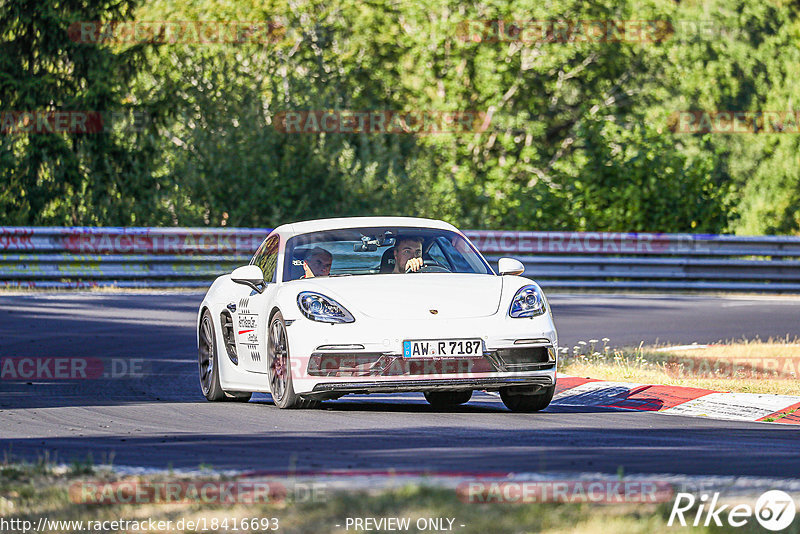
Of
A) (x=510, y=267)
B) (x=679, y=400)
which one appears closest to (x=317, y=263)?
(x=510, y=267)

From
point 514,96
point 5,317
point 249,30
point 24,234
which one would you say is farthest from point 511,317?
point 514,96

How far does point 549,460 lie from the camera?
23.0 feet

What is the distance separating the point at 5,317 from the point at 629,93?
31.2m

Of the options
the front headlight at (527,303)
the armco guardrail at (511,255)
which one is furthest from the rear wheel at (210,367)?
the armco guardrail at (511,255)

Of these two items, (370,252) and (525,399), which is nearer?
(525,399)

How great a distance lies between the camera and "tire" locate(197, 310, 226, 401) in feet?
37.8

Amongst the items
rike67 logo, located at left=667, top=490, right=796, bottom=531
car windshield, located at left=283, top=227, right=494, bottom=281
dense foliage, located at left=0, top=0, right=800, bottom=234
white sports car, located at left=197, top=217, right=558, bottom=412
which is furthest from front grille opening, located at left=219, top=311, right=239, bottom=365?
dense foliage, located at left=0, top=0, right=800, bottom=234

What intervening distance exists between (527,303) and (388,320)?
3.35ft

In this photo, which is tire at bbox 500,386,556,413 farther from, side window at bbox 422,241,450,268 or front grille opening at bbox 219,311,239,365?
front grille opening at bbox 219,311,239,365

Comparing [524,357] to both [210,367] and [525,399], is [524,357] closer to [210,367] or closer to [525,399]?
[525,399]

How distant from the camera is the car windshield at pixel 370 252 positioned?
10555 mm

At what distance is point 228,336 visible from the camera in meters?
11.4

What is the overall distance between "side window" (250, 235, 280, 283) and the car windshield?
0.53 feet

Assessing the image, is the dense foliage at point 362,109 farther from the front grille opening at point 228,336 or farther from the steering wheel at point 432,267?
the steering wheel at point 432,267
